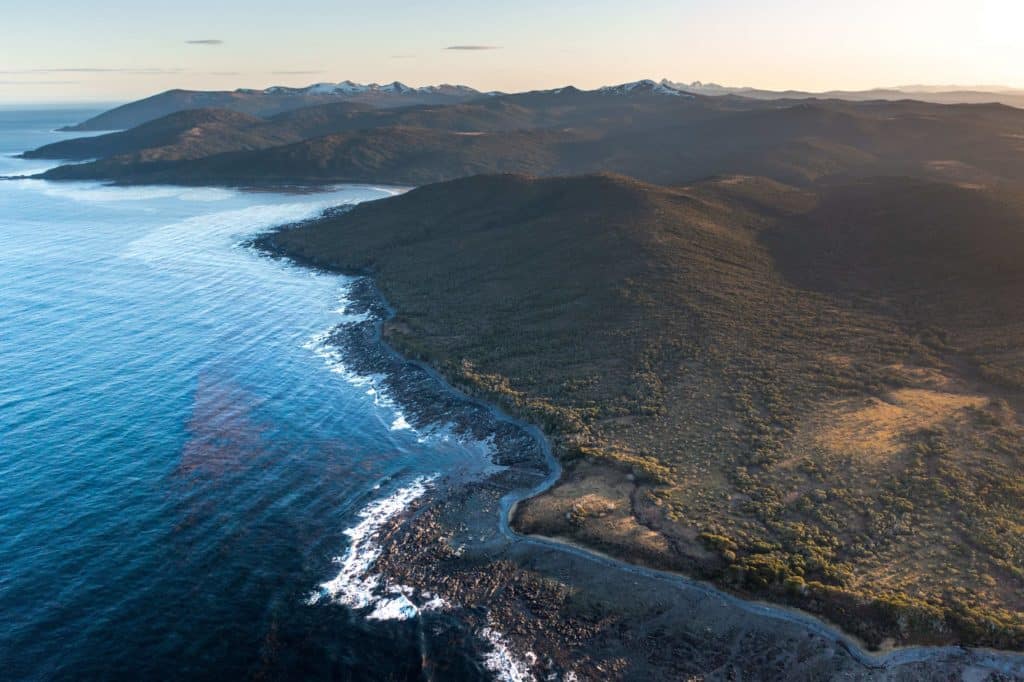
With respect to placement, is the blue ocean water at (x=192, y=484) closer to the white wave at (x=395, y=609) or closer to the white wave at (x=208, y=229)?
the white wave at (x=395, y=609)

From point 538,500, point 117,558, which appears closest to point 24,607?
point 117,558

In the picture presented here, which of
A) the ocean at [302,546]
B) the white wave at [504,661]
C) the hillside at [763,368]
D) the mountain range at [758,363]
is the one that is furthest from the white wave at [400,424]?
the white wave at [504,661]

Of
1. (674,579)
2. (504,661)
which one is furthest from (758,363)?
(504,661)

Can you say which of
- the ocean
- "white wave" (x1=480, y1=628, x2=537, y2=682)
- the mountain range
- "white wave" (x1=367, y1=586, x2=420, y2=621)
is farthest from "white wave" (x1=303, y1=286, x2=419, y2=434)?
"white wave" (x1=480, y1=628, x2=537, y2=682)

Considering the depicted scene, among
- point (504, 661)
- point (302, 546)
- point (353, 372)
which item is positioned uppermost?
point (353, 372)

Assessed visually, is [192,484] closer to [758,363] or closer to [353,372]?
[353,372]
